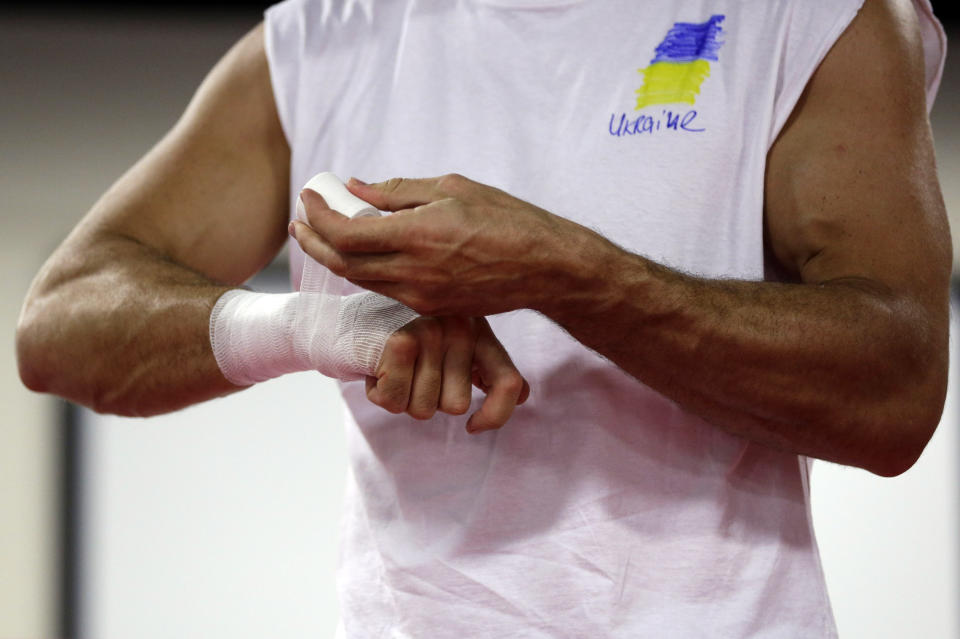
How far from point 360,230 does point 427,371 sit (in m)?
0.15

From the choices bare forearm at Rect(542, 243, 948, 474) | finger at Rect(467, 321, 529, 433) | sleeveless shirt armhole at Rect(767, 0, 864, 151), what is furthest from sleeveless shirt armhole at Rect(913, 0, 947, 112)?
finger at Rect(467, 321, 529, 433)

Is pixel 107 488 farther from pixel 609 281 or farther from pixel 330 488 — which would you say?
pixel 609 281

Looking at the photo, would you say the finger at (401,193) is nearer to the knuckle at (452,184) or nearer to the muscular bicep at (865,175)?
the knuckle at (452,184)

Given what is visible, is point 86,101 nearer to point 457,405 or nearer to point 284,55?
point 284,55

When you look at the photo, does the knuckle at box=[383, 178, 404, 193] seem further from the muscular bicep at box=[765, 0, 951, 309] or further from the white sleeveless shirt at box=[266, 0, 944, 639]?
the muscular bicep at box=[765, 0, 951, 309]

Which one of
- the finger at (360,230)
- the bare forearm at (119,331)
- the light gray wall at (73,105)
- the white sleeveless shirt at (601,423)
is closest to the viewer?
the finger at (360,230)

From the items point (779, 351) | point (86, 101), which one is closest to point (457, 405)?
point (779, 351)

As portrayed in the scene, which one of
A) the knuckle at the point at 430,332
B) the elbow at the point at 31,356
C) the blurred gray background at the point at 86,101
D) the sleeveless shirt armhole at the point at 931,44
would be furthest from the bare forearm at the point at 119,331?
the blurred gray background at the point at 86,101

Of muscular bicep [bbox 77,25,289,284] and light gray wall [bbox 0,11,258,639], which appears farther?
light gray wall [bbox 0,11,258,639]

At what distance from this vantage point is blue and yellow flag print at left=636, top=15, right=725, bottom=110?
3.59 ft

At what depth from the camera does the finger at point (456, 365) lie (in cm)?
90

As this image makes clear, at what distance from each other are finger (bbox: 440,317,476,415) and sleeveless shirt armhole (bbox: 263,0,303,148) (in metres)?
0.47

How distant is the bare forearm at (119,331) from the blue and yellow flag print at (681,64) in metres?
0.48

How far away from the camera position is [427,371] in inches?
35.5
